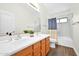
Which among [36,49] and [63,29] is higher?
[63,29]

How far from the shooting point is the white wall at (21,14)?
1.72m

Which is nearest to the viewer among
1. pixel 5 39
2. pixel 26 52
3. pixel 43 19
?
pixel 26 52

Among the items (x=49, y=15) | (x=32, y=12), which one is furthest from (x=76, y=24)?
(x=32, y=12)

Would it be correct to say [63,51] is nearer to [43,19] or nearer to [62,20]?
[62,20]

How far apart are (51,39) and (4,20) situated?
761 millimetres

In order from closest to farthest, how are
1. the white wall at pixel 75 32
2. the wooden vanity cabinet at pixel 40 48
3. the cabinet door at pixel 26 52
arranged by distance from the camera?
the cabinet door at pixel 26 52
the wooden vanity cabinet at pixel 40 48
the white wall at pixel 75 32

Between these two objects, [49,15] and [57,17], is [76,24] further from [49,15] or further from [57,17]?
[49,15]

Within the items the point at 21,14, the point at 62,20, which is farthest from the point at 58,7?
the point at 21,14

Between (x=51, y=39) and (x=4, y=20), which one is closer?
(x=4, y=20)

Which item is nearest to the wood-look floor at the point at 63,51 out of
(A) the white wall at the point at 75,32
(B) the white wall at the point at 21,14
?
(A) the white wall at the point at 75,32

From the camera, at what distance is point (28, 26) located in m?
1.79

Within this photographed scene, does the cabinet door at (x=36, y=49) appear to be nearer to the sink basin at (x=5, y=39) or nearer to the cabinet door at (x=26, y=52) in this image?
the cabinet door at (x=26, y=52)

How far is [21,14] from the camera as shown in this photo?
175cm

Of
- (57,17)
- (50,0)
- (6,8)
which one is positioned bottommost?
(57,17)
